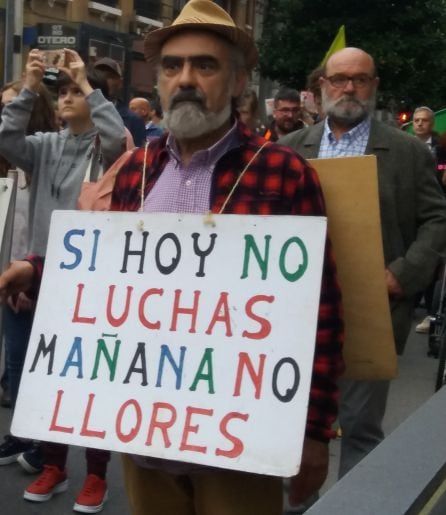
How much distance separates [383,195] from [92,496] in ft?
5.69

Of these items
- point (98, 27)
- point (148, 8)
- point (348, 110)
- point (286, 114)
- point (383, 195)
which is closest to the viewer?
point (383, 195)

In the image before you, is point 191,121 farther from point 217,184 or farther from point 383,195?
point 383,195

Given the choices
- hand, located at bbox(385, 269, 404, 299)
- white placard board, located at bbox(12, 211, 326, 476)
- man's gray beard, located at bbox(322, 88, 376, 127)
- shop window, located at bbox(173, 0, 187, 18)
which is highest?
shop window, located at bbox(173, 0, 187, 18)

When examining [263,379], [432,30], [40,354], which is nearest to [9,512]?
[40,354]

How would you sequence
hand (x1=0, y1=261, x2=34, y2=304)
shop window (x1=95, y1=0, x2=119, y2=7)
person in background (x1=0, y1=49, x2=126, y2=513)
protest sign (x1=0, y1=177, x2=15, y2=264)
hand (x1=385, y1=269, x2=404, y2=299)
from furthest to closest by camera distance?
shop window (x1=95, y1=0, x2=119, y2=7)
person in background (x1=0, y1=49, x2=126, y2=513)
hand (x1=385, y1=269, x2=404, y2=299)
protest sign (x1=0, y1=177, x2=15, y2=264)
hand (x1=0, y1=261, x2=34, y2=304)

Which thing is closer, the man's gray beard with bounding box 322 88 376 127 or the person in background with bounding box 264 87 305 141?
the man's gray beard with bounding box 322 88 376 127

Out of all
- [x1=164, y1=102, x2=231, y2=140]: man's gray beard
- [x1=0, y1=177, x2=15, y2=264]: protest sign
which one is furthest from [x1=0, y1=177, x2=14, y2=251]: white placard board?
[x1=164, y1=102, x2=231, y2=140]: man's gray beard

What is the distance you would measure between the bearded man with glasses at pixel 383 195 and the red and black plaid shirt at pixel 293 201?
56.5 inches

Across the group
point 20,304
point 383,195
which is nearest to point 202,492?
point 383,195

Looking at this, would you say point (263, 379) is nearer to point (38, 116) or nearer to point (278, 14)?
point (38, 116)

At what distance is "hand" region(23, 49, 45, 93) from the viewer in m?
4.36

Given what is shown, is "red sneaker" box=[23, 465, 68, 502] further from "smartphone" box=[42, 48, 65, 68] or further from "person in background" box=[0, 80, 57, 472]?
"smartphone" box=[42, 48, 65, 68]

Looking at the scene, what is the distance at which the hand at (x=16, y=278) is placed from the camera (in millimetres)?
2609

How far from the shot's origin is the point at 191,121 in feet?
7.84
